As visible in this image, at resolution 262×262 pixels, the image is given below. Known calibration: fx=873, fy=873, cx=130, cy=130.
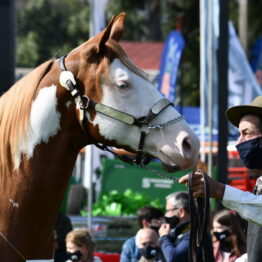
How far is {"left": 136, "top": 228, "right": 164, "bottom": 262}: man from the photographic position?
6559 millimetres

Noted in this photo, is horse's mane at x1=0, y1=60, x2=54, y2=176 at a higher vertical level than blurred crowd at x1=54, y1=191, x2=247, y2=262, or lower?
higher

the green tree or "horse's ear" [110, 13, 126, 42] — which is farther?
the green tree

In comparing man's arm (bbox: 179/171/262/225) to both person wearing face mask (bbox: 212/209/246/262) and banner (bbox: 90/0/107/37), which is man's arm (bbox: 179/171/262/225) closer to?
person wearing face mask (bbox: 212/209/246/262)

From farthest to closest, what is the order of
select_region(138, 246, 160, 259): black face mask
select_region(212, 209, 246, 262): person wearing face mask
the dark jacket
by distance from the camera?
select_region(212, 209, 246, 262): person wearing face mask → select_region(138, 246, 160, 259): black face mask → the dark jacket

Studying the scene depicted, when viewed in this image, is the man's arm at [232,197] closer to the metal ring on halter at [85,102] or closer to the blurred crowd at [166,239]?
the metal ring on halter at [85,102]

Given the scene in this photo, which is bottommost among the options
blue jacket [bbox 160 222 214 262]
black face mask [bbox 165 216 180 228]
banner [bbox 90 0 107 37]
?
blue jacket [bbox 160 222 214 262]

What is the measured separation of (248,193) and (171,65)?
33.1ft

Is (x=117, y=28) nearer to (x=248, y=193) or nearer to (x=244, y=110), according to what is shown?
(x=244, y=110)

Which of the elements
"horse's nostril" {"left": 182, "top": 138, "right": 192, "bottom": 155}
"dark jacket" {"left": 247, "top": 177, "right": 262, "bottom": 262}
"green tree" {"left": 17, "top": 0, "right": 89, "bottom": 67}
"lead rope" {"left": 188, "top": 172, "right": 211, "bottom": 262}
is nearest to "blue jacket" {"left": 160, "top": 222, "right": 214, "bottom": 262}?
"dark jacket" {"left": 247, "top": 177, "right": 262, "bottom": 262}

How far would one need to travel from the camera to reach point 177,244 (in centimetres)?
617

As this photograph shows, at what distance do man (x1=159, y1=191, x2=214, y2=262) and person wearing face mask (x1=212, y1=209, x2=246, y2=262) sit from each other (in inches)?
25.8

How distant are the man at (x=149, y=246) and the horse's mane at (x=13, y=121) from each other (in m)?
2.52

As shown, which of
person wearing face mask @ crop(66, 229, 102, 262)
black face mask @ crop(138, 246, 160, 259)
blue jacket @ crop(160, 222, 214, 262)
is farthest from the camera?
person wearing face mask @ crop(66, 229, 102, 262)

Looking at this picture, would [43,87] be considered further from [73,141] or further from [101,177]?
[101,177]
